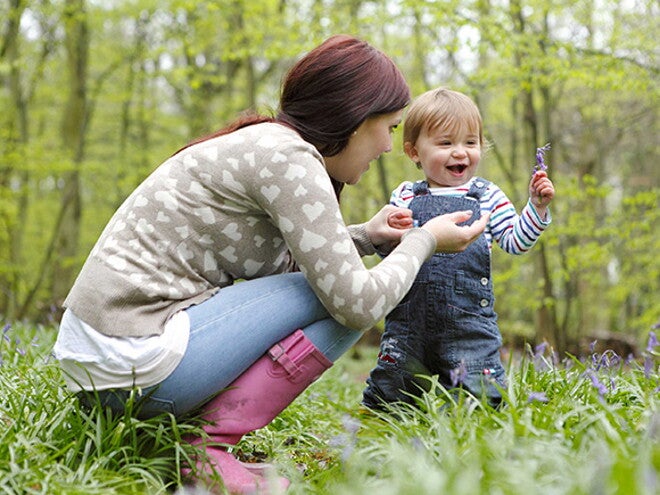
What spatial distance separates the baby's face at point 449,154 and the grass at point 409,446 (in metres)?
0.79

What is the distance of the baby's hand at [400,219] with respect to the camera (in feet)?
8.70

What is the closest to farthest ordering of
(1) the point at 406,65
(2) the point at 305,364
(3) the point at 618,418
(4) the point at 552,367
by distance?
(3) the point at 618,418 < (2) the point at 305,364 < (4) the point at 552,367 < (1) the point at 406,65

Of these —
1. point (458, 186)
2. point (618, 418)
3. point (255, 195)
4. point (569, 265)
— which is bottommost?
point (569, 265)

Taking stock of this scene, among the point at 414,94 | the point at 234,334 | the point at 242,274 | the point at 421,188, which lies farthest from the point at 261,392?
the point at 414,94

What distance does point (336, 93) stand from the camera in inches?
91.7

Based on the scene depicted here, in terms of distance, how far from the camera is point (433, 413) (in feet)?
6.84

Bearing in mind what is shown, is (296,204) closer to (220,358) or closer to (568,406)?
(220,358)

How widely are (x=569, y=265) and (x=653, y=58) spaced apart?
2.11 metres

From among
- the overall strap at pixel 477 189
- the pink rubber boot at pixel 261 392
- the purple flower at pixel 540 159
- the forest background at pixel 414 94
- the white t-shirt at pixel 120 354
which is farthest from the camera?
the forest background at pixel 414 94

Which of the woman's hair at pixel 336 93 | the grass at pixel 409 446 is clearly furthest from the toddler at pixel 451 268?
the woman's hair at pixel 336 93

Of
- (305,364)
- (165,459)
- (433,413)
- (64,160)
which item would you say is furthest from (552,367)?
(64,160)

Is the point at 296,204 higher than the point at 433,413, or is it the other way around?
the point at 296,204

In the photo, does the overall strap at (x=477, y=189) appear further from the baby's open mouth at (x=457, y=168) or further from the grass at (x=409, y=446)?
the grass at (x=409, y=446)

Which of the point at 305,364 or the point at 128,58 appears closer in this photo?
the point at 305,364
